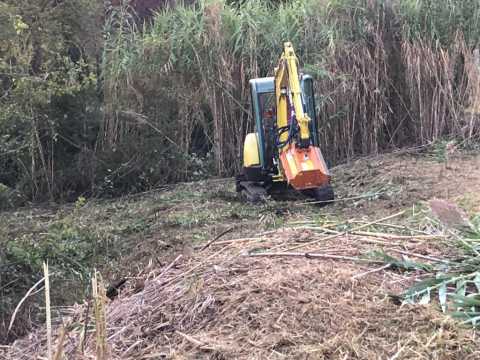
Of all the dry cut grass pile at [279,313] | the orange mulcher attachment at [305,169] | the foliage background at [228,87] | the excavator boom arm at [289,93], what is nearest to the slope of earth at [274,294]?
the dry cut grass pile at [279,313]

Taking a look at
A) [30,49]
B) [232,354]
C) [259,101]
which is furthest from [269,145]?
[232,354]

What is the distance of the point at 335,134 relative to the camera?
7.93m

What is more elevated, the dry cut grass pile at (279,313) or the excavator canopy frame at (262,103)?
the excavator canopy frame at (262,103)

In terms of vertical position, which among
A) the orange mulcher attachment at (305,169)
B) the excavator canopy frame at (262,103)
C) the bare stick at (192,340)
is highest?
the excavator canopy frame at (262,103)

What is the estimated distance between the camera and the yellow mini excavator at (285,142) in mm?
5438

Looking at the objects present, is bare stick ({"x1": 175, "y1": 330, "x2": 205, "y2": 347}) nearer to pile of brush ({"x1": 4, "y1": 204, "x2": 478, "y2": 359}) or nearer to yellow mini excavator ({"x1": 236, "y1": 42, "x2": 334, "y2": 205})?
pile of brush ({"x1": 4, "y1": 204, "x2": 478, "y2": 359})

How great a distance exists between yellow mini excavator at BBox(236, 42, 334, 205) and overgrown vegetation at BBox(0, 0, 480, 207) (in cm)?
163

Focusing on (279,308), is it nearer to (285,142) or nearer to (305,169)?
(305,169)

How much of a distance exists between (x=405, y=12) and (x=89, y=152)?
4.34 meters

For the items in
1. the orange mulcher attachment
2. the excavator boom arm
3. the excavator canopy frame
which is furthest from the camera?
the excavator canopy frame

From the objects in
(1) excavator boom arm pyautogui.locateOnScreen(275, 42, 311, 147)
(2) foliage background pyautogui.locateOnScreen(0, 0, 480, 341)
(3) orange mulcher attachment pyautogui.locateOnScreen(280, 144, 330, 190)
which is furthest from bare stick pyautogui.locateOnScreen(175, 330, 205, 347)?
(2) foliage background pyautogui.locateOnScreen(0, 0, 480, 341)

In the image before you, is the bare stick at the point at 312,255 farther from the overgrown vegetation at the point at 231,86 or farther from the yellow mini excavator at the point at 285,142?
the overgrown vegetation at the point at 231,86

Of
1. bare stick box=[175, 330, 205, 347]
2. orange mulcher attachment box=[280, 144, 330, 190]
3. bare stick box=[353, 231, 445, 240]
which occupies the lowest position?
bare stick box=[175, 330, 205, 347]

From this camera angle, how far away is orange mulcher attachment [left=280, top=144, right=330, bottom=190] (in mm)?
5340
